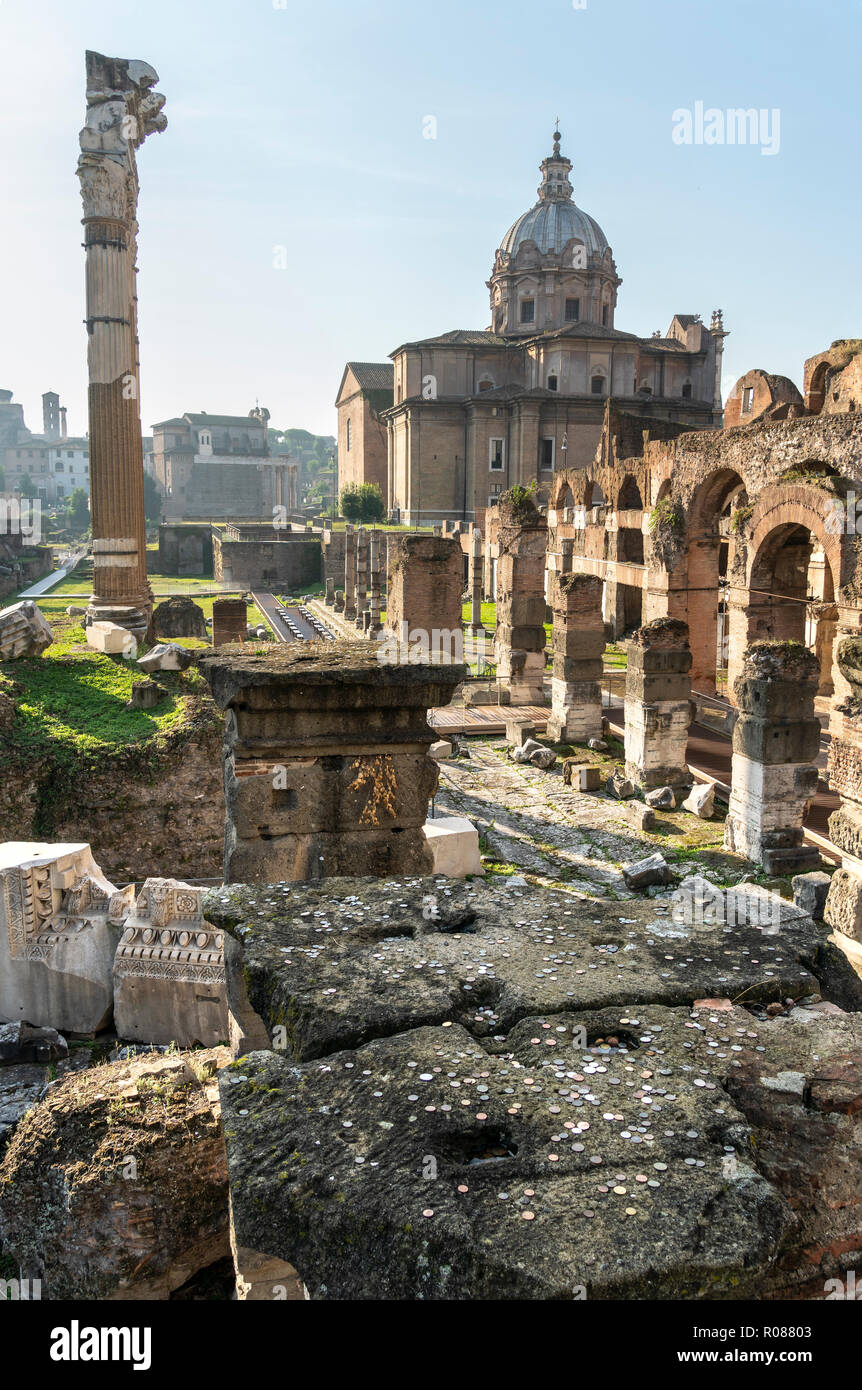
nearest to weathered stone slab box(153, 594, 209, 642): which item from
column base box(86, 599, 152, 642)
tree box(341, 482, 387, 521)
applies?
column base box(86, 599, 152, 642)

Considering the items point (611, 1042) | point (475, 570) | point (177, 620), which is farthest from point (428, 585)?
point (611, 1042)

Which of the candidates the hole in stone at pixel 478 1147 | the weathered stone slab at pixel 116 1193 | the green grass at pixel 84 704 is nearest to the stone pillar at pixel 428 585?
the green grass at pixel 84 704

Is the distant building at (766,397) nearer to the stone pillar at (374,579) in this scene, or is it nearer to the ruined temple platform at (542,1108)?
the stone pillar at (374,579)

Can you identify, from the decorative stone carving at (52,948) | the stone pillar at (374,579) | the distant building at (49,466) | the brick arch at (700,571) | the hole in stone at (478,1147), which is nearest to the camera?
the hole in stone at (478,1147)

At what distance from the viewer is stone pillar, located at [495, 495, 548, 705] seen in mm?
16516

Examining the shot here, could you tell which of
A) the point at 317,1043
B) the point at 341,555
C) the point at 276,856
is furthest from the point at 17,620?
the point at 341,555

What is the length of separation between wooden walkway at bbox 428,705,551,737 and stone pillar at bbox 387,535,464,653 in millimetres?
1087

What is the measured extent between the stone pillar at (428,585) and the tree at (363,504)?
3075 cm

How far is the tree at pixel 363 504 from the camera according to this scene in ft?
153

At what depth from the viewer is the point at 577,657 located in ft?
44.9

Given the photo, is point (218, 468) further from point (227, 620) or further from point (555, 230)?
point (227, 620)

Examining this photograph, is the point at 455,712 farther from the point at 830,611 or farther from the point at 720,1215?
the point at 720,1215
